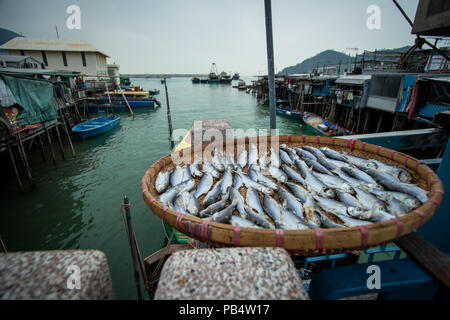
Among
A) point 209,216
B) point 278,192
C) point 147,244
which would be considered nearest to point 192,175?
point 209,216

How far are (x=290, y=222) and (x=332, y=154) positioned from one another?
92.4 inches

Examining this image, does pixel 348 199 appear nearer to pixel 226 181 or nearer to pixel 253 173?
pixel 253 173

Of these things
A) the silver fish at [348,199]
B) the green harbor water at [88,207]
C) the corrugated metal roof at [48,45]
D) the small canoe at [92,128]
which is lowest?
the green harbor water at [88,207]

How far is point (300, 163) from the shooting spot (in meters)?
4.03

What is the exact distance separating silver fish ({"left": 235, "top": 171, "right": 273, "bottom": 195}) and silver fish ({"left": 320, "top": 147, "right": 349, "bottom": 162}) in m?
1.71

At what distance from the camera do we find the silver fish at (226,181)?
3595 mm

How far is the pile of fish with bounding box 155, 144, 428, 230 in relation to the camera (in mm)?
2611

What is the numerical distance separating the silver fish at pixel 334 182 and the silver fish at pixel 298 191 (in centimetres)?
50

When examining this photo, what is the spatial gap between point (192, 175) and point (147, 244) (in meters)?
4.89

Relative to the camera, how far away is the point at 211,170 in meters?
4.05

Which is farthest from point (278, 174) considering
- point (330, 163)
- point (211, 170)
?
point (211, 170)

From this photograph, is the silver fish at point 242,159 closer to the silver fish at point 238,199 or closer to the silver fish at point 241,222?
the silver fish at point 238,199

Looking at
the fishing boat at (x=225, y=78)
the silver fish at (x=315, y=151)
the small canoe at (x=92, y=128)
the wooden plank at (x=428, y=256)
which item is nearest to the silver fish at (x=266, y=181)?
the silver fish at (x=315, y=151)
